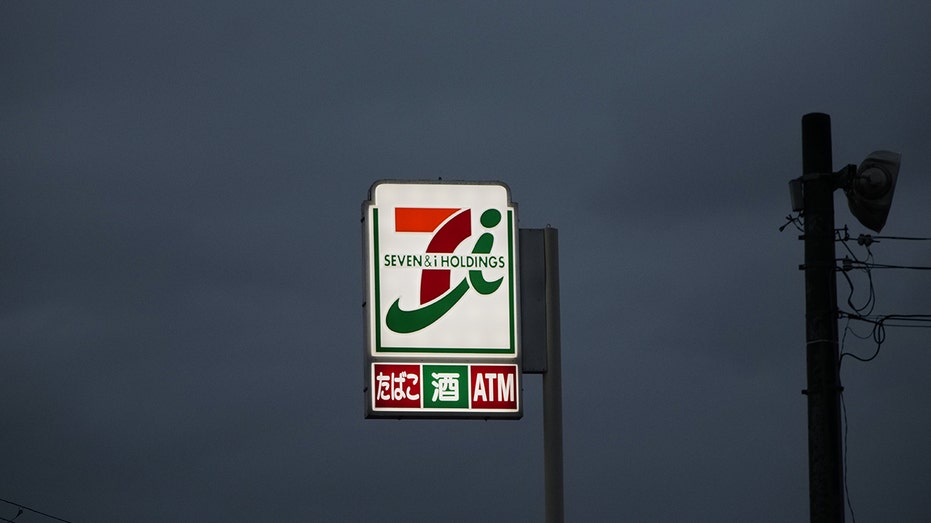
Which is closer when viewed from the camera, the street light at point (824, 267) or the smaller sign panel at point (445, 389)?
the smaller sign panel at point (445, 389)

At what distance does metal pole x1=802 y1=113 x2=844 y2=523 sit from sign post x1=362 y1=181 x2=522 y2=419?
3.15 m

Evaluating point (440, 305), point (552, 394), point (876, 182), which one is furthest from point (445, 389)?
point (876, 182)

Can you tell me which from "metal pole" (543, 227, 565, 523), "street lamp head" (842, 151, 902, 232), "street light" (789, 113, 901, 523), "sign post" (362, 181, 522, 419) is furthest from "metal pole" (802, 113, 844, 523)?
"sign post" (362, 181, 522, 419)

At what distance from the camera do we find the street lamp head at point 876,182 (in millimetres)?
15453

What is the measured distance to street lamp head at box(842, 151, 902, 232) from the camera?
15453 mm

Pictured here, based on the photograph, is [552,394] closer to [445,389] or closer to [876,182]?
[445,389]

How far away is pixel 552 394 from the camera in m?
14.1

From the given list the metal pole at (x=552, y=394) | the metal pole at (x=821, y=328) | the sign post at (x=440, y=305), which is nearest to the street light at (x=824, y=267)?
the metal pole at (x=821, y=328)

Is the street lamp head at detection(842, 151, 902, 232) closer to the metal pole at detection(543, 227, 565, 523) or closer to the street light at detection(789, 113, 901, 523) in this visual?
the street light at detection(789, 113, 901, 523)

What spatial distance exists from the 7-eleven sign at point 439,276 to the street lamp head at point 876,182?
151 inches

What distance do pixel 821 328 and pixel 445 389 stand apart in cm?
396

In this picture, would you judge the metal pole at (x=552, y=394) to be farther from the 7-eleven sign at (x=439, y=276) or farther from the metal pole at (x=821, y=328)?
the metal pole at (x=821, y=328)

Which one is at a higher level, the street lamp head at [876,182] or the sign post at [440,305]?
the street lamp head at [876,182]

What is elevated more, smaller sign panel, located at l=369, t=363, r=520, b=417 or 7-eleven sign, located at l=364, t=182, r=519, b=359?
7-eleven sign, located at l=364, t=182, r=519, b=359
